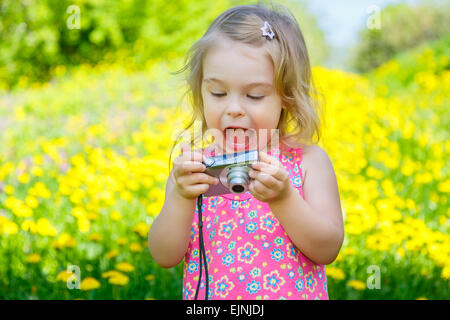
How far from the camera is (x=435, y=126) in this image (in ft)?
15.0

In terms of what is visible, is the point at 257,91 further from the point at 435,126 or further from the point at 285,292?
the point at 435,126

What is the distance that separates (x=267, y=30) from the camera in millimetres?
1424

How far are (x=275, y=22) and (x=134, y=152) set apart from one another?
235 centimetres

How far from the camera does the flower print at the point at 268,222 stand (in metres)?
1.45

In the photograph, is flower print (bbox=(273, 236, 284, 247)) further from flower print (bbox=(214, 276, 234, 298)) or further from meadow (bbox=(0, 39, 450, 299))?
meadow (bbox=(0, 39, 450, 299))

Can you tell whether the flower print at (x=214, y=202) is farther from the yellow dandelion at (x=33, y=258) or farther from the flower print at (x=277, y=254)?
the yellow dandelion at (x=33, y=258)

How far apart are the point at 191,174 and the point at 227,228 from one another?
0.91 ft

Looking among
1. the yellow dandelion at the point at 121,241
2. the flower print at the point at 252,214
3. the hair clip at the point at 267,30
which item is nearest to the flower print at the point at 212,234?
the flower print at the point at 252,214

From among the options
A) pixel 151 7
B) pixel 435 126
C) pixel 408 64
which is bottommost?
pixel 435 126

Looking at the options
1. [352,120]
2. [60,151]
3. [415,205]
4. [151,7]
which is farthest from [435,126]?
[151,7]

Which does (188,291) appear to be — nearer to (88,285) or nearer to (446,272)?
(88,285)

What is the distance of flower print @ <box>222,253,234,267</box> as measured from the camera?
4.64 ft

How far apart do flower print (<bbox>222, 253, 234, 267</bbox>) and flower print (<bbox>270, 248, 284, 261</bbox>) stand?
4.4 inches

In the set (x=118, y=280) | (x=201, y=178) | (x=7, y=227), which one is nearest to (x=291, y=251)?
(x=201, y=178)
